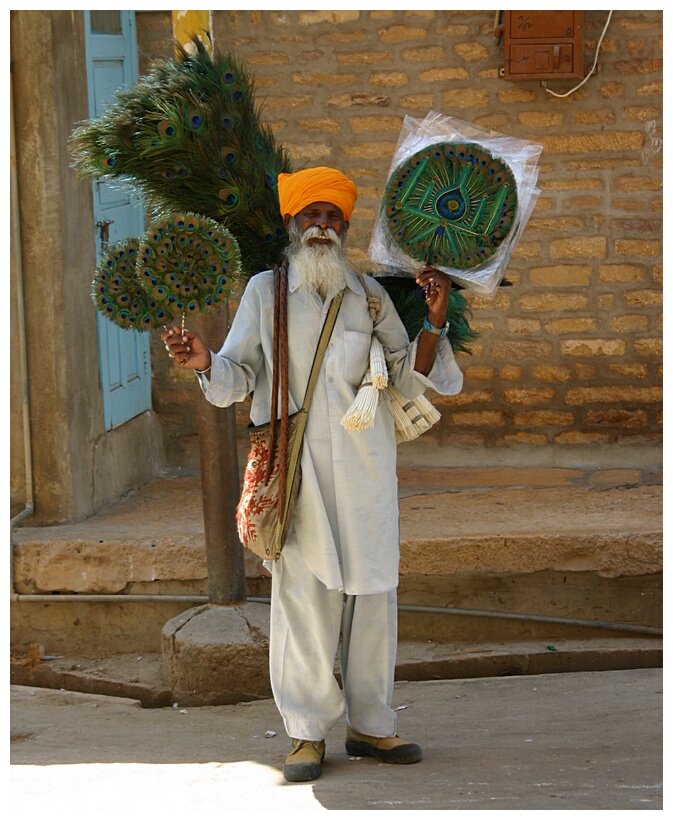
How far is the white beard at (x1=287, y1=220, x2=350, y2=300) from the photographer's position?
3869mm

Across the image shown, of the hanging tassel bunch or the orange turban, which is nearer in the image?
the hanging tassel bunch

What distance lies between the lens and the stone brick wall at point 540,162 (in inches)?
263

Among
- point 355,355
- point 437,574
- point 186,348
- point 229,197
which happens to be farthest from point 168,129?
point 437,574

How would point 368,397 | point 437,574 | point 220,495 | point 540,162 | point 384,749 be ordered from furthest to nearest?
point 540,162 → point 437,574 → point 220,495 → point 384,749 → point 368,397

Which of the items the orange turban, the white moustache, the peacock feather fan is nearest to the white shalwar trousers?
the white moustache

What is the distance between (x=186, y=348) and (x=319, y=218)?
0.64 metres

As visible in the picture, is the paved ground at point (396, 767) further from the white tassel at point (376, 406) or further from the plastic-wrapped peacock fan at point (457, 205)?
the plastic-wrapped peacock fan at point (457, 205)

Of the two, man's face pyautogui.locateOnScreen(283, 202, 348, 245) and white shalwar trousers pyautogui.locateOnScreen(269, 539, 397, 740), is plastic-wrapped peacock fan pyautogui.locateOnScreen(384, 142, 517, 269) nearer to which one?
man's face pyautogui.locateOnScreen(283, 202, 348, 245)

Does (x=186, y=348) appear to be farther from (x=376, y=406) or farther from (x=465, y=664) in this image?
(x=465, y=664)

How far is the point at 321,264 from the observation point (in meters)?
3.86

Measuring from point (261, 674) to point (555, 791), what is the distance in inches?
75.8

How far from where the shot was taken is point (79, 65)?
20.5 ft
